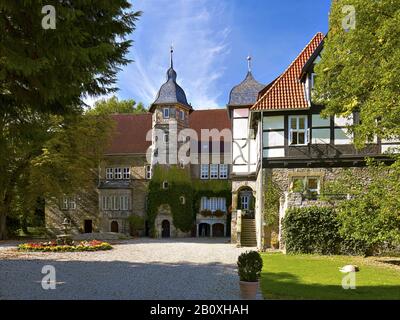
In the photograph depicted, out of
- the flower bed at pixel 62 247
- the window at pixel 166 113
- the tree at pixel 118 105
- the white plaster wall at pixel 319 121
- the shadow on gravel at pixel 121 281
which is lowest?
the flower bed at pixel 62 247

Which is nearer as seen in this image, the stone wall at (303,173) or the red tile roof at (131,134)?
the stone wall at (303,173)

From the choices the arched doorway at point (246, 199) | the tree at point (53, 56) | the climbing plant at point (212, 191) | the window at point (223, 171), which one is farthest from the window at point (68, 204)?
the tree at point (53, 56)

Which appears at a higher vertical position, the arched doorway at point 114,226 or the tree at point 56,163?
the tree at point 56,163

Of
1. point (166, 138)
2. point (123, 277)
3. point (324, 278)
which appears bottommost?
point (123, 277)

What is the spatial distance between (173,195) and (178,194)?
0.44m

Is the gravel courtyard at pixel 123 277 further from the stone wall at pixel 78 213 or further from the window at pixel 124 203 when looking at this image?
the stone wall at pixel 78 213

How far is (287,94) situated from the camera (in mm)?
20156

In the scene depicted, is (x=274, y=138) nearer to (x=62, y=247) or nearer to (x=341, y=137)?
(x=341, y=137)

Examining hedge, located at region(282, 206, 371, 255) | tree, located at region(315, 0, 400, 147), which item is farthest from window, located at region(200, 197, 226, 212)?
tree, located at region(315, 0, 400, 147)

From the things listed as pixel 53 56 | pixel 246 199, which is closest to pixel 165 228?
pixel 246 199

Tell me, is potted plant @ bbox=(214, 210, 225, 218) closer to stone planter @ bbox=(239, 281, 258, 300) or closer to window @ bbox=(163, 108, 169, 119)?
window @ bbox=(163, 108, 169, 119)

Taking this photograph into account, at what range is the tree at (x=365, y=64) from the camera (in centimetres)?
1131

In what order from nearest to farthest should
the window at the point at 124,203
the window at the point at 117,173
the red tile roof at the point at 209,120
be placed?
the window at the point at 124,203 → the window at the point at 117,173 → the red tile roof at the point at 209,120

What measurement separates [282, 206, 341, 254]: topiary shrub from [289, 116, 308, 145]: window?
3758 millimetres
